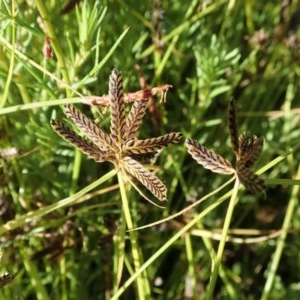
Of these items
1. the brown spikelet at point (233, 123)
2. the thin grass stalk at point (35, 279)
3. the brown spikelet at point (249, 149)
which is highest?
the brown spikelet at point (233, 123)

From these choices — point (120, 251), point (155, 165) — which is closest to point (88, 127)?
point (120, 251)

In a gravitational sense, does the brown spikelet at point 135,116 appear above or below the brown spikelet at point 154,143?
above

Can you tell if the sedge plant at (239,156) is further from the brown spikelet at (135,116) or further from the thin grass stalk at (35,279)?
the thin grass stalk at (35,279)

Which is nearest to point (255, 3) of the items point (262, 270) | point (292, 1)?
point (292, 1)

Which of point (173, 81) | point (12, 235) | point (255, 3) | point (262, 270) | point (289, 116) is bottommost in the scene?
point (262, 270)

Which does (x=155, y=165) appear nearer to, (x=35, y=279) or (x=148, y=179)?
(x=35, y=279)

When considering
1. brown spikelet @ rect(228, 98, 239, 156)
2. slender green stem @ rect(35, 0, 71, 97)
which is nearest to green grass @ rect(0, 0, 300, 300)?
slender green stem @ rect(35, 0, 71, 97)

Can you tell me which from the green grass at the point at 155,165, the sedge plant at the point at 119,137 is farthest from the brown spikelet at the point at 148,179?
the green grass at the point at 155,165

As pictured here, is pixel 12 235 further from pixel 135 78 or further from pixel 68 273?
pixel 135 78
